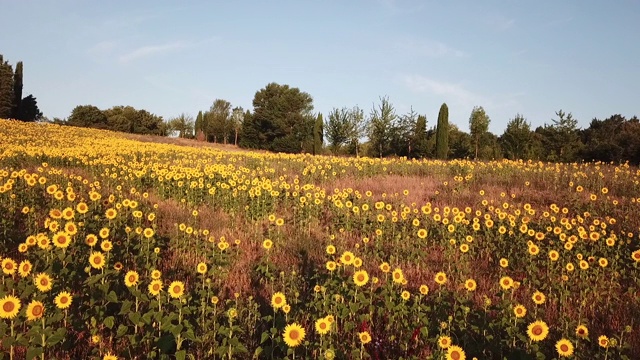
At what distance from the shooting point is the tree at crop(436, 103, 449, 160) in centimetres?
3522

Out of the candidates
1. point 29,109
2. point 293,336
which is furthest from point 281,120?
point 293,336

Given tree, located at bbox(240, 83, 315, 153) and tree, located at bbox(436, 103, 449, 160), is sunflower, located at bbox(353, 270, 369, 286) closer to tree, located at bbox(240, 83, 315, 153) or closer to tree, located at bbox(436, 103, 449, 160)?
tree, located at bbox(436, 103, 449, 160)

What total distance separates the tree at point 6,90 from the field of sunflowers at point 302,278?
4671 cm

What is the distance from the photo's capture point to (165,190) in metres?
9.68

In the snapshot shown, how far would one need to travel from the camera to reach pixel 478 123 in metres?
43.8

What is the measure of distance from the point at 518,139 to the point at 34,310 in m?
40.8

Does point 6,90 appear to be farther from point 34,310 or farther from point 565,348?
point 565,348

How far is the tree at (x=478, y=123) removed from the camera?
43562mm

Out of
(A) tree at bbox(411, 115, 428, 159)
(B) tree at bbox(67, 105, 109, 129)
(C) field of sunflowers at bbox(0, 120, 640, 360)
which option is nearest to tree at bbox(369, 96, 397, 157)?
(A) tree at bbox(411, 115, 428, 159)

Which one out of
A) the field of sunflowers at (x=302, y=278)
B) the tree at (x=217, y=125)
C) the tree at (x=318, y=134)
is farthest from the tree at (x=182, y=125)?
the field of sunflowers at (x=302, y=278)

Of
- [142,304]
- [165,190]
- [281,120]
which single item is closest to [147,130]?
[281,120]

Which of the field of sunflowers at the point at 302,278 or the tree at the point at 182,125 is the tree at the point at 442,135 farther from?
the tree at the point at 182,125

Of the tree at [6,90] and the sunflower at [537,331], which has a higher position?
the tree at [6,90]

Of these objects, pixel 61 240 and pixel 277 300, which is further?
pixel 61 240
